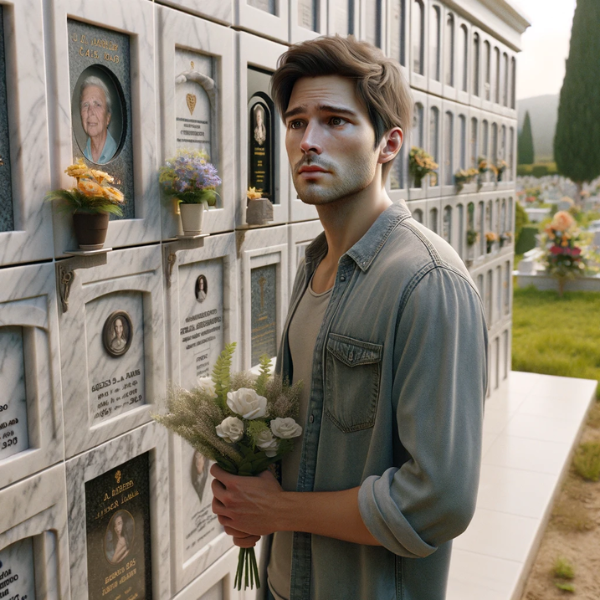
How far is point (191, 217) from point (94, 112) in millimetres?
501

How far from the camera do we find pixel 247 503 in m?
1.70

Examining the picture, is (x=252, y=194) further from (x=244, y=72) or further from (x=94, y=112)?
(x=94, y=112)

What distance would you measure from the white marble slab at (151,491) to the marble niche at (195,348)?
2.5 inches

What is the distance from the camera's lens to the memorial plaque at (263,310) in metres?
3.23

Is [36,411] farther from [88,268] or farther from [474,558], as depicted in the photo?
[474,558]

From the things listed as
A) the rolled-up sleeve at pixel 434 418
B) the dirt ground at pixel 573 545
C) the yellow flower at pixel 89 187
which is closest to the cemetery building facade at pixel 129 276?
the yellow flower at pixel 89 187

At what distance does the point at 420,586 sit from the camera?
66.0 inches

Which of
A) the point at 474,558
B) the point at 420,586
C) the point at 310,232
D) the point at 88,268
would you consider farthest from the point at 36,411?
the point at 474,558

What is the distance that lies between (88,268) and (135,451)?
27.8 inches

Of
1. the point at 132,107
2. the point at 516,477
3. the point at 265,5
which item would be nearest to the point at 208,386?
the point at 132,107

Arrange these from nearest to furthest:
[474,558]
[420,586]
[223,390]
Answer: [420,586] < [223,390] < [474,558]

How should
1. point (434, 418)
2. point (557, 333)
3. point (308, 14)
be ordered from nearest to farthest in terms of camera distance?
point (434, 418), point (308, 14), point (557, 333)

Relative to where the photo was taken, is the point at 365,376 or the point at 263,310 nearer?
the point at 365,376

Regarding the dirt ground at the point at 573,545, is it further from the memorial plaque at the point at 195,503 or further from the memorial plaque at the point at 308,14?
the memorial plaque at the point at 308,14
